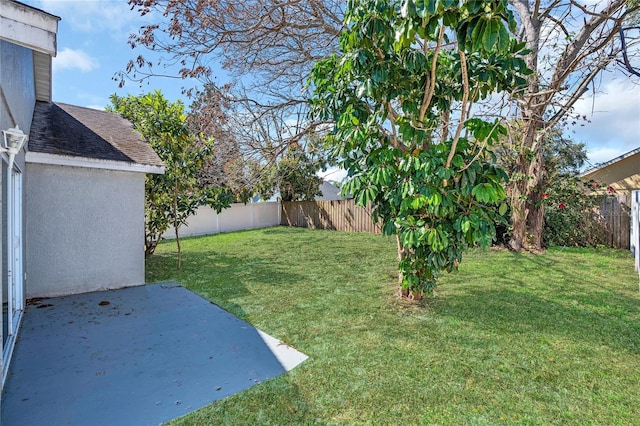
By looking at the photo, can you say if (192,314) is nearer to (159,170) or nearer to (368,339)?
(368,339)

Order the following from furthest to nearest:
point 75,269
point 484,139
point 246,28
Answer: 1. point 246,28
2. point 75,269
3. point 484,139

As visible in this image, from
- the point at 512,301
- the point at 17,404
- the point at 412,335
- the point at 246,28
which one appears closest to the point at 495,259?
the point at 512,301

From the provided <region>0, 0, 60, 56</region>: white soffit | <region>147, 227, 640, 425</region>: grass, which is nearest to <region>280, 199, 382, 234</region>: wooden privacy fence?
<region>147, 227, 640, 425</region>: grass

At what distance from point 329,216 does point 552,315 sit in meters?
13.4

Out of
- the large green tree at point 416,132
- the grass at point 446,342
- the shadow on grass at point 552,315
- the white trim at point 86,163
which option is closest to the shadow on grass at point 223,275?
the grass at point 446,342

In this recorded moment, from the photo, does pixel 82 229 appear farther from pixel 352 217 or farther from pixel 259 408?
pixel 352 217

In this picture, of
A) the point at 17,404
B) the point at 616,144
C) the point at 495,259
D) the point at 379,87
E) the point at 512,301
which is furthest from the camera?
the point at 616,144

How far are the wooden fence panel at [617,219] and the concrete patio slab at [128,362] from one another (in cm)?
1120

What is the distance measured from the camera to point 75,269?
596cm

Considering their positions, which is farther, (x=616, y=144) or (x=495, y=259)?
(x=616, y=144)

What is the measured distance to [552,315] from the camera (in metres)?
4.82

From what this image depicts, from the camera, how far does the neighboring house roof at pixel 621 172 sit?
12281 millimetres

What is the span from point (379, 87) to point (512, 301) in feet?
→ 13.7

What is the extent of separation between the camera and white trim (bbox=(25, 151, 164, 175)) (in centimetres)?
536
